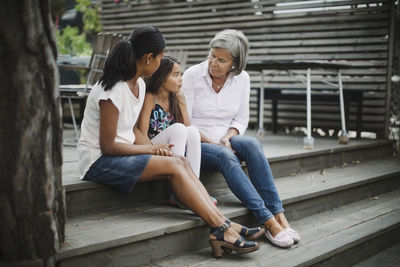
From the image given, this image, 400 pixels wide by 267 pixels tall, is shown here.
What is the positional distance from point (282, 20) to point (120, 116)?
4.34 m

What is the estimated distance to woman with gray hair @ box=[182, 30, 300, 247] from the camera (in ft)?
9.95

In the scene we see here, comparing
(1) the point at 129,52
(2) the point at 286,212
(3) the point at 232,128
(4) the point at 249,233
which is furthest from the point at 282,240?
(1) the point at 129,52

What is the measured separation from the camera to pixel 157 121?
3193 millimetres

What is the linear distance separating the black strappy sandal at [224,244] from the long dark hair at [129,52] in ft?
3.40

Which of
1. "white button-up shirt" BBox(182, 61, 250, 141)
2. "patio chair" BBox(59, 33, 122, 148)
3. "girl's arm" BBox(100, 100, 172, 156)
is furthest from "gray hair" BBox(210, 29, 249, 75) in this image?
"patio chair" BBox(59, 33, 122, 148)

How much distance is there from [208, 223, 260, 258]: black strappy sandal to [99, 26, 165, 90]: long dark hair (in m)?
1.03

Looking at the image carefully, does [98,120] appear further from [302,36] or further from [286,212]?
[302,36]

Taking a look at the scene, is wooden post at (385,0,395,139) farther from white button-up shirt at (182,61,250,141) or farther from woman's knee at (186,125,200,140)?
woman's knee at (186,125,200,140)

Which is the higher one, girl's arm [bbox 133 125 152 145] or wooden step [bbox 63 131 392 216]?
girl's arm [bbox 133 125 152 145]

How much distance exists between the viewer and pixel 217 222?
2.68m

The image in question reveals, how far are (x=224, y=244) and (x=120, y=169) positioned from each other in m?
0.74

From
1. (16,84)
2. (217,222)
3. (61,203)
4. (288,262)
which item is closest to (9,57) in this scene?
(16,84)

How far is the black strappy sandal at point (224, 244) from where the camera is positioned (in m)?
2.65

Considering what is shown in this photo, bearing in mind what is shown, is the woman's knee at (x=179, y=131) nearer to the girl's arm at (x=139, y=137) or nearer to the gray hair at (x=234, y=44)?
the girl's arm at (x=139, y=137)
